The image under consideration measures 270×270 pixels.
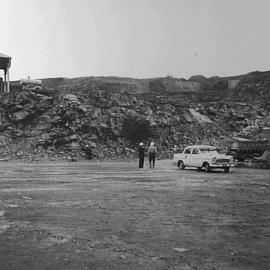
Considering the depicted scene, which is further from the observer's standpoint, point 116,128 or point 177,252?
point 116,128

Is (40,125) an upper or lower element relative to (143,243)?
upper

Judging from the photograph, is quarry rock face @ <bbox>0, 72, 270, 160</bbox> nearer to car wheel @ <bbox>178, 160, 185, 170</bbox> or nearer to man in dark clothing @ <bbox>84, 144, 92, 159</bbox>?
man in dark clothing @ <bbox>84, 144, 92, 159</bbox>

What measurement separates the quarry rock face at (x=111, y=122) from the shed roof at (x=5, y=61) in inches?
132

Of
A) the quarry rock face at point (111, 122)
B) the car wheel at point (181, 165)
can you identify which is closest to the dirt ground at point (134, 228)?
the car wheel at point (181, 165)

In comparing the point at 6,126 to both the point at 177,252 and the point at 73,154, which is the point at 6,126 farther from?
the point at 177,252

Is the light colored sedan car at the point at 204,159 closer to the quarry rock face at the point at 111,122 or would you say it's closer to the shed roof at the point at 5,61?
the quarry rock face at the point at 111,122

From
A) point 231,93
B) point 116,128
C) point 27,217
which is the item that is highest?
point 231,93

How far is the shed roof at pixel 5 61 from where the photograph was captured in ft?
164

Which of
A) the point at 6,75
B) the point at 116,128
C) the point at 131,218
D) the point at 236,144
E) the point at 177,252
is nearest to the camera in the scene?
the point at 177,252

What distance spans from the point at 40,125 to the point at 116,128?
313 inches

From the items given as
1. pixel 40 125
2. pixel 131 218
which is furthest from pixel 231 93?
pixel 131 218

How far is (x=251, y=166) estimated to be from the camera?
28484 mm

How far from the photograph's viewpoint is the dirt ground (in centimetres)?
645

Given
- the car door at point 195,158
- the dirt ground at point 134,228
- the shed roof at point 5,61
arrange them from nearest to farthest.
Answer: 1. the dirt ground at point 134,228
2. the car door at point 195,158
3. the shed roof at point 5,61
